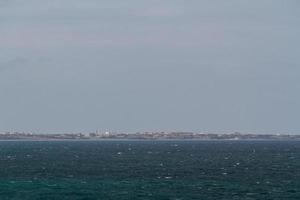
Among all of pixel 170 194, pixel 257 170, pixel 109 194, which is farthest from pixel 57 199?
pixel 257 170

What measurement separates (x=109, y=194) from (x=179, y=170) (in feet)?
154

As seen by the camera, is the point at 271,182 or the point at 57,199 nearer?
the point at 57,199

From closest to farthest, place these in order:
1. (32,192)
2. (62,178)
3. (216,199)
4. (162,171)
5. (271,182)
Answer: (216,199), (32,192), (271,182), (62,178), (162,171)

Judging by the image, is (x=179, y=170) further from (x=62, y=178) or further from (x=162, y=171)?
(x=62, y=178)

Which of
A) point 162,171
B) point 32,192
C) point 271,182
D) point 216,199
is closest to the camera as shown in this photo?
point 216,199

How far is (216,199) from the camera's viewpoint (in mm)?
82562

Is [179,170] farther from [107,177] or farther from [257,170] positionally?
[107,177]

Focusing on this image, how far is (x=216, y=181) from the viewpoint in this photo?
106625 millimetres

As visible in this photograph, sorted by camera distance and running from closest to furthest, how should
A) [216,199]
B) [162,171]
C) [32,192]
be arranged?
[216,199] → [32,192] → [162,171]

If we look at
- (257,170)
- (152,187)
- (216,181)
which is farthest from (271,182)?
(257,170)

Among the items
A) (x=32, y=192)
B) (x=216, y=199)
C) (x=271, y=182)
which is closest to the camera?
(x=216, y=199)

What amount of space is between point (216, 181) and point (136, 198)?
83.8ft

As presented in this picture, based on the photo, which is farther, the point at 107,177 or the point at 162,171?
the point at 162,171

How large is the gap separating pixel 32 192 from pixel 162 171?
138 feet
